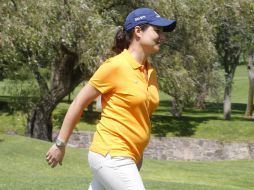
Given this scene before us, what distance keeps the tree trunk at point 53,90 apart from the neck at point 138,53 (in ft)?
50.9

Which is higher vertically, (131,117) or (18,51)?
(131,117)

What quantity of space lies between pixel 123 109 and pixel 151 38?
20.2 inches

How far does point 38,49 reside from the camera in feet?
59.1

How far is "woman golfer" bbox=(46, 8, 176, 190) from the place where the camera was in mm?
4613

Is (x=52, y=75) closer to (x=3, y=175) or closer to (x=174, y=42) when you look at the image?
(x=174, y=42)

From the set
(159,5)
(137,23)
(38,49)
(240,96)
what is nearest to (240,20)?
(159,5)

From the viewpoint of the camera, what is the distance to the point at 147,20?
4.84 m

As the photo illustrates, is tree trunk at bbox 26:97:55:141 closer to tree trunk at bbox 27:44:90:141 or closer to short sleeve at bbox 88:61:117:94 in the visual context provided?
tree trunk at bbox 27:44:90:141

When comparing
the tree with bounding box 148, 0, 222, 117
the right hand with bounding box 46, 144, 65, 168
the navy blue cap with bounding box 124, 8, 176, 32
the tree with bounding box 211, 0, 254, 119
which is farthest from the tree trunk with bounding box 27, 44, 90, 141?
the right hand with bounding box 46, 144, 65, 168

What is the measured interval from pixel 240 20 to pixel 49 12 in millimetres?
Result: 7313

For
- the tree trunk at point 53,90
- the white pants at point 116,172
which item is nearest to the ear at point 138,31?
the white pants at point 116,172

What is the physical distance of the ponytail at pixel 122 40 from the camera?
4918 mm

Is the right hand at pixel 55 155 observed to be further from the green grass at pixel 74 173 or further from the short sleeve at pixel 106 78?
the green grass at pixel 74 173

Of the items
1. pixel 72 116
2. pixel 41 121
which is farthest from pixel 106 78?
pixel 41 121
